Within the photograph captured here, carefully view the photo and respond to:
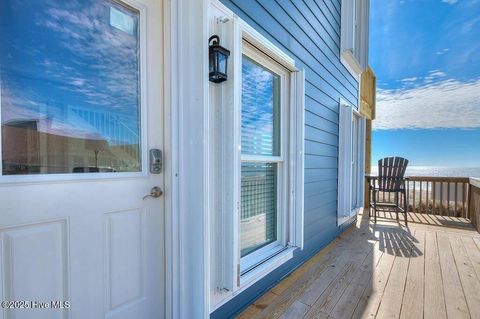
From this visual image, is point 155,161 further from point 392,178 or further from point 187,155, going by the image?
point 392,178

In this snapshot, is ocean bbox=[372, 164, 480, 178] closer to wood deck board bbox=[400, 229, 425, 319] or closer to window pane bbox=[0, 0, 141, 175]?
wood deck board bbox=[400, 229, 425, 319]

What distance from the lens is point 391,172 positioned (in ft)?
14.2

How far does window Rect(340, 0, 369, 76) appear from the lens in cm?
342

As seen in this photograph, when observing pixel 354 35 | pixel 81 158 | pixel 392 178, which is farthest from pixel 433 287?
pixel 354 35

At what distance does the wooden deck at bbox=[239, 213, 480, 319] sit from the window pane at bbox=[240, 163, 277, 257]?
1.44 ft

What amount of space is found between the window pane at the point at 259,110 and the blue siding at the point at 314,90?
0.90 ft

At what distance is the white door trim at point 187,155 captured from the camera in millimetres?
1244

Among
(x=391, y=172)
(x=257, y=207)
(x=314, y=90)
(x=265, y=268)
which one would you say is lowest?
(x=265, y=268)

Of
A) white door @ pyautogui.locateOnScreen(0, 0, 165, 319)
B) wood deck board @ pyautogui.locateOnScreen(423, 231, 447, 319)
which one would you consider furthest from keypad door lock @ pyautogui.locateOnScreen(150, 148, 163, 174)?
wood deck board @ pyautogui.locateOnScreen(423, 231, 447, 319)

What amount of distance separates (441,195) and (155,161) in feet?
18.5

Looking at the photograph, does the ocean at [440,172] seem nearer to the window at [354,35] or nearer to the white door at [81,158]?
the window at [354,35]

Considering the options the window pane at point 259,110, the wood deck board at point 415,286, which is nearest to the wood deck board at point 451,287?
the wood deck board at point 415,286

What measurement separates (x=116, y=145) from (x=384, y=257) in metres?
2.98

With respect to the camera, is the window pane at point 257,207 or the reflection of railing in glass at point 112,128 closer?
the reflection of railing in glass at point 112,128
